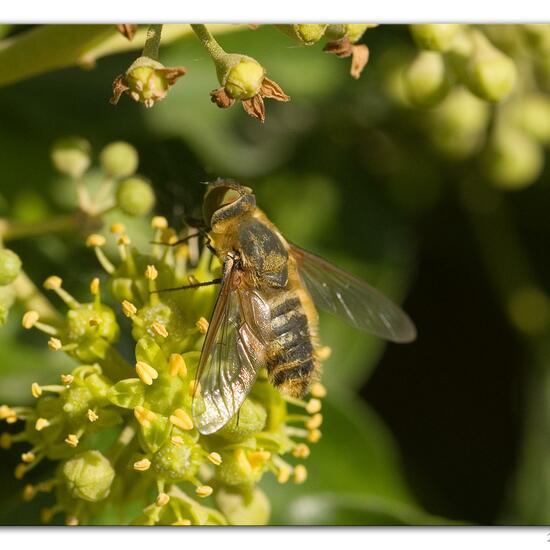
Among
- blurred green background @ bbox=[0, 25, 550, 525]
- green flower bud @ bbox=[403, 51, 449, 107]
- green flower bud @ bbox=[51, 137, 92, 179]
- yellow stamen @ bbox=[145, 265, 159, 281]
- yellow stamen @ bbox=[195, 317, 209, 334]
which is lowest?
blurred green background @ bbox=[0, 25, 550, 525]

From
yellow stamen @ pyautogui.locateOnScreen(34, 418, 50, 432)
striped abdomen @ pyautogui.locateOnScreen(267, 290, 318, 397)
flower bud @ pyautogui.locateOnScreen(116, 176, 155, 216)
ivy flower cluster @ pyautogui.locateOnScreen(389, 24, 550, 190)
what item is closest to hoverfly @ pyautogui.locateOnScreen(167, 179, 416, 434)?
striped abdomen @ pyautogui.locateOnScreen(267, 290, 318, 397)

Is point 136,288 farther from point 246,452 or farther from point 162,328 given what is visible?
point 246,452

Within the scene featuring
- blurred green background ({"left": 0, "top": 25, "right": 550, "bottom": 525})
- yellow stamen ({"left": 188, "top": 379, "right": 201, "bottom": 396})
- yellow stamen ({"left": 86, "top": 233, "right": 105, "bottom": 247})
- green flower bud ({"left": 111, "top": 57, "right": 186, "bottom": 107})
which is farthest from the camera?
blurred green background ({"left": 0, "top": 25, "right": 550, "bottom": 525})

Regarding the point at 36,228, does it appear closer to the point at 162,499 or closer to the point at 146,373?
the point at 146,373

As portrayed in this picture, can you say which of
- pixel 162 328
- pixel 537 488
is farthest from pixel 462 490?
pixel 162 328

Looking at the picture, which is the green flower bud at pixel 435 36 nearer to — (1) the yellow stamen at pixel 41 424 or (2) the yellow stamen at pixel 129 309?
(2) the yellow stamen at pixel 129 309

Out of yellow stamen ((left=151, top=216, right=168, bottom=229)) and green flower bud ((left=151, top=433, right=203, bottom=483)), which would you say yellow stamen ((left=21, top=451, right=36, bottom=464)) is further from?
yellow stamen ((left=151, top=216, right=168, bottom=229))
